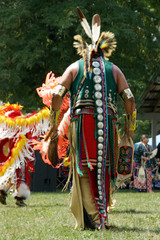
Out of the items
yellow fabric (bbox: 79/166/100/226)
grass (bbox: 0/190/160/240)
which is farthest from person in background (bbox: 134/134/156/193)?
yellow fabric (bbox: 79/166/100/226)

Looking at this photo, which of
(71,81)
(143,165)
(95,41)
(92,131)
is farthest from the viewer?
(143,165)

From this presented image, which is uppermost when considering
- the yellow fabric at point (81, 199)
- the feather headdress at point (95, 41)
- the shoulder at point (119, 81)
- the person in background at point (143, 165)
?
the feather headdress at point (95, 41)

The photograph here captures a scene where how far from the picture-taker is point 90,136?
4414 mm

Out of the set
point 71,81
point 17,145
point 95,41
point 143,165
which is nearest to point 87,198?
point 71,81

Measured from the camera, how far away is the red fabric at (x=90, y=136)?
440cm

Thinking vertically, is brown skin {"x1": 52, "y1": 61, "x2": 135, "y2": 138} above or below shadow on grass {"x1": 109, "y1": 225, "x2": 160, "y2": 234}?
above

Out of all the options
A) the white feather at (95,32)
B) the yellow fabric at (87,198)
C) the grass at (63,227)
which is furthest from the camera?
the white feather at (95,32)

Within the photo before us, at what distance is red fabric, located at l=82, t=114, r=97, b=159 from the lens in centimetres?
440

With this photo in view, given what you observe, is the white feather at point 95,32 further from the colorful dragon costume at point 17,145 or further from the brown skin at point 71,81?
the colorful dragon costume at point 17,145

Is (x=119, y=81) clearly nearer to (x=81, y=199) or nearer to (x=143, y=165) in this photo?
(x=81, y=199)

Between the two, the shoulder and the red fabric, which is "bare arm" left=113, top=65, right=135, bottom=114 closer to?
the shoulder

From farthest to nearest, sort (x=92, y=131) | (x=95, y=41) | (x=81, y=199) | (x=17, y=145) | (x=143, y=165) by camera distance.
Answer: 1. (x=143, y=165)
2. (x=17, y=145)
3. (x=95, y=41)
4. (x=92, y=131)
5. (x=81, y=199)

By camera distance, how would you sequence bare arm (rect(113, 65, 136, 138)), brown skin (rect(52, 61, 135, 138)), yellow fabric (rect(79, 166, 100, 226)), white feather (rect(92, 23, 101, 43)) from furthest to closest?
1. white feather (rect(92, 23, 101, 43))
2. bare arm (rect(113, 65, 136, 138))
3. brown skin (rect(52, 61, 135, 138))
4. yellow fabric (rect(79, 166, 100, 226))

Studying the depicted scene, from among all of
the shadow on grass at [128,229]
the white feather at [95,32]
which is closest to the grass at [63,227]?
the shadow on grass at [128,229]
